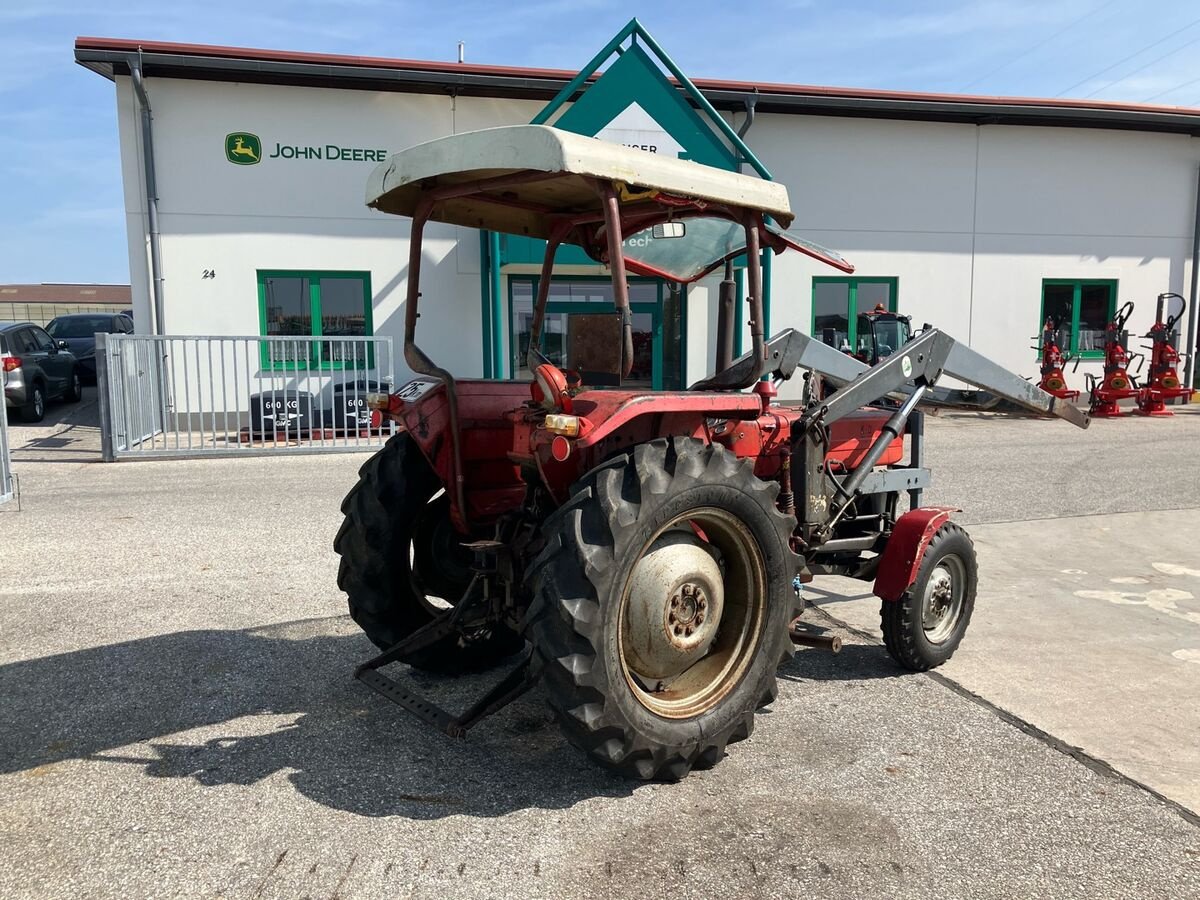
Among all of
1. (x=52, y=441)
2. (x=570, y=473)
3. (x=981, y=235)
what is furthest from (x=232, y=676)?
(x=981, y=235)

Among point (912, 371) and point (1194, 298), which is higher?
point (1194, 298)

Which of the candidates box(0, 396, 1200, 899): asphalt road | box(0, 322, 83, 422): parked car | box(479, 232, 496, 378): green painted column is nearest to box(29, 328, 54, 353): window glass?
box(0, 322, 83, 422): parked car

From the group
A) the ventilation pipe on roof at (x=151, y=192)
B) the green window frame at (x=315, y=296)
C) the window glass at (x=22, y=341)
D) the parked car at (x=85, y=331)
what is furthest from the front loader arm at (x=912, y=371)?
the parked car at (x=85, y=331)

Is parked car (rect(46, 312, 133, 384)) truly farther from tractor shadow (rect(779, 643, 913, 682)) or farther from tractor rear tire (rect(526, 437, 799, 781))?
tractor rear tire (rect(526, 437, 799, 781))

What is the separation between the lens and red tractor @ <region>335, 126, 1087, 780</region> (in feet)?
9.65

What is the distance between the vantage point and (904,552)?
425cm

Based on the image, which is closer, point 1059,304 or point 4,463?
point 4,463

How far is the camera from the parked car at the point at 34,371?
1409 centimetres

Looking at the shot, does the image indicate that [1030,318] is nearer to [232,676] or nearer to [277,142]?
[277,142]

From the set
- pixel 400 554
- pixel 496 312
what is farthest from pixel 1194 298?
pixel 400 554

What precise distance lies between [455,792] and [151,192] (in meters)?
12.8

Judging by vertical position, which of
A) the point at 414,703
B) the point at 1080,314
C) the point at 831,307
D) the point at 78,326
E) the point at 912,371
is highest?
the point at 831,307

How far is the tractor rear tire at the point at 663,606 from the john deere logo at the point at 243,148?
12.7 meters

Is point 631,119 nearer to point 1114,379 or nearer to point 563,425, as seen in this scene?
point 1114,379
